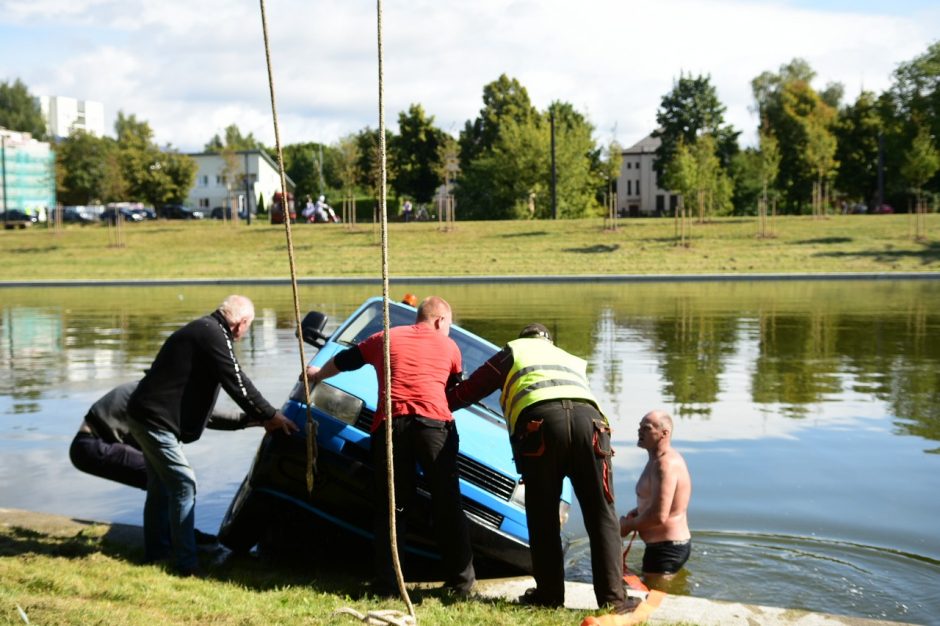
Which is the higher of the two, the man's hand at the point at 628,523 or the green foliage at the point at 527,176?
the green foliage at the point at 527,176

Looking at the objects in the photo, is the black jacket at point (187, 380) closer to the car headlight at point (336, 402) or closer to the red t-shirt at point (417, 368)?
the car headlight at point (336, 402)

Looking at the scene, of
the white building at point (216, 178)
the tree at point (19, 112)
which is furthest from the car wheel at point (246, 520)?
the tree at point (19, 112)

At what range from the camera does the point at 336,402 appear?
6.37 m

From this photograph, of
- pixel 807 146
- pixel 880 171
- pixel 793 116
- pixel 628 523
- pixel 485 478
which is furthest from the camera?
pixel 793 116

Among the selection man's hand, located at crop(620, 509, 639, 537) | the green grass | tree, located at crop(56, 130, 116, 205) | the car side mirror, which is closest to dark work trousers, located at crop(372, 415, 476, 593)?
the green grass

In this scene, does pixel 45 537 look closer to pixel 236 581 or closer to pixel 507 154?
pixel 236 581

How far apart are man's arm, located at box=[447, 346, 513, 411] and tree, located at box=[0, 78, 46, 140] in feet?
450

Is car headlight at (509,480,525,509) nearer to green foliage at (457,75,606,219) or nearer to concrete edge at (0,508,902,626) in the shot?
concrete edge at (0,508,902,626)

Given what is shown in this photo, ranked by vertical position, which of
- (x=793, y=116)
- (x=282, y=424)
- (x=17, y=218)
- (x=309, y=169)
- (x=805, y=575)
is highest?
(x=793, y=116)

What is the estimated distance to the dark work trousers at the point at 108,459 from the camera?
6941 millimetres

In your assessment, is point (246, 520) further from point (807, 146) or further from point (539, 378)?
point (807, 146)

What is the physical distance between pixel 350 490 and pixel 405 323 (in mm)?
2000

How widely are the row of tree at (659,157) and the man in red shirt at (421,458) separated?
4523 centimetres

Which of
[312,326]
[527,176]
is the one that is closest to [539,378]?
[312,326]
